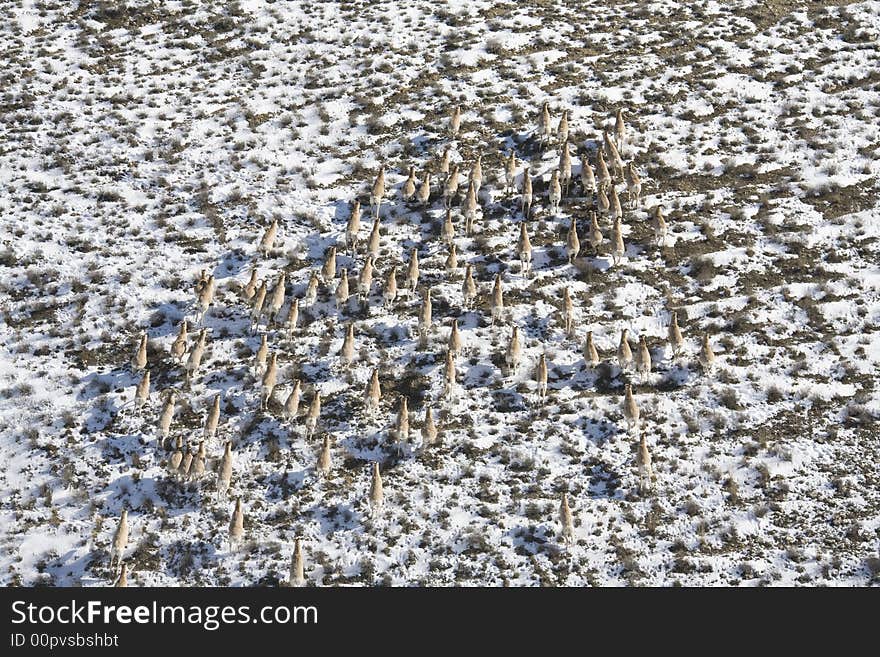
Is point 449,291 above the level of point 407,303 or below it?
above

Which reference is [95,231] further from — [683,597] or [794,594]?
[794,594]

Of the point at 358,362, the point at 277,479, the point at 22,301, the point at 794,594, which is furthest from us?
the point at 22,301

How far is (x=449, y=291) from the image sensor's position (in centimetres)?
2220

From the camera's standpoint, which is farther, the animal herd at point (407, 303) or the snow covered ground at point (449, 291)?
the animal herd at point (407, 303)

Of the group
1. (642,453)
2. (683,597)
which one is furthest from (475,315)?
(683,597)

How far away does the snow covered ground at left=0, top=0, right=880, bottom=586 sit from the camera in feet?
57.4

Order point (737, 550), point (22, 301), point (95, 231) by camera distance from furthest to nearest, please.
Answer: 1. point (95, 231)
2. point (22, 301)
3. point (737, 550)

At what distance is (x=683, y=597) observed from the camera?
16.1m

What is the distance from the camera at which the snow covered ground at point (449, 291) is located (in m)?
17.5

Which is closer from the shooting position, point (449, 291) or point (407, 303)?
point (407, 303)

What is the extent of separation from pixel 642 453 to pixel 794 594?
12.6 ft

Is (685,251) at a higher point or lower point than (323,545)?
higher

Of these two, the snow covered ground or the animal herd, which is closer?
the snow covered ground

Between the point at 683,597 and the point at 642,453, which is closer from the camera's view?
the point at 683,597
